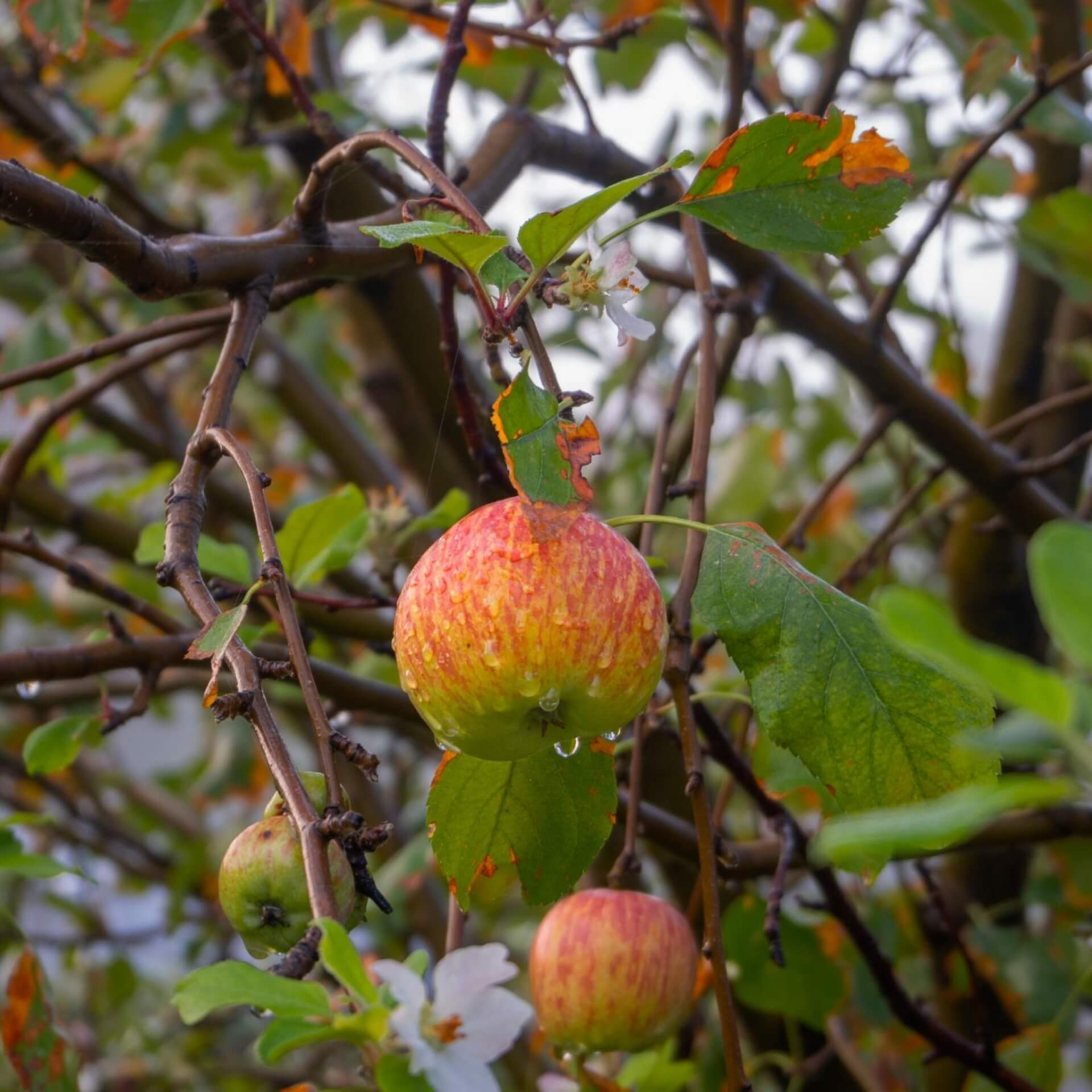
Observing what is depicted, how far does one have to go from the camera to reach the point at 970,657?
286 mm

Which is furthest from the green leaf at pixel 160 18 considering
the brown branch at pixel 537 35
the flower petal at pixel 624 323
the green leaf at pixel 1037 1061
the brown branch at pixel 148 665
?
the green leaf at pixel 1037 1061

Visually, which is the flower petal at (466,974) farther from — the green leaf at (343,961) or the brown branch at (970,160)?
the brown branch at (970,160)

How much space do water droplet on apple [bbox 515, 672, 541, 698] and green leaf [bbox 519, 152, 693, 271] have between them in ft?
0.64

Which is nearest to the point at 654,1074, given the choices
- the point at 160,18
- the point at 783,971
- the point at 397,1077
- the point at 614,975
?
the point at 614,975

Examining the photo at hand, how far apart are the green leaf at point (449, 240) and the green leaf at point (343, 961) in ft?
0.87

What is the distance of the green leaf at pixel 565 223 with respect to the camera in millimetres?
531

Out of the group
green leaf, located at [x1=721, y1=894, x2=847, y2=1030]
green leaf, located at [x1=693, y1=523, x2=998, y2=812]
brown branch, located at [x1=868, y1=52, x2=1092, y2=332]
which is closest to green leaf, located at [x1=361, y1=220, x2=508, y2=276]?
green leaf, located at [x1=693, y1=523, x2=998, y2=812]

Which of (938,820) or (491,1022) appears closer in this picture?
(938,820)

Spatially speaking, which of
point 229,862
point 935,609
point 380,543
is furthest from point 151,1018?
point 935,609

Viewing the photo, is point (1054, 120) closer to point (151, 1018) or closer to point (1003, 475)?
point (1003, 475)

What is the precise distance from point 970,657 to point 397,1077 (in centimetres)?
27

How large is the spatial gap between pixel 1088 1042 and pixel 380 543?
1.64 meters

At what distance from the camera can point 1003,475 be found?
130 centimetres

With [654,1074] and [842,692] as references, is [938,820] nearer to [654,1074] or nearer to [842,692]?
[842,692]
